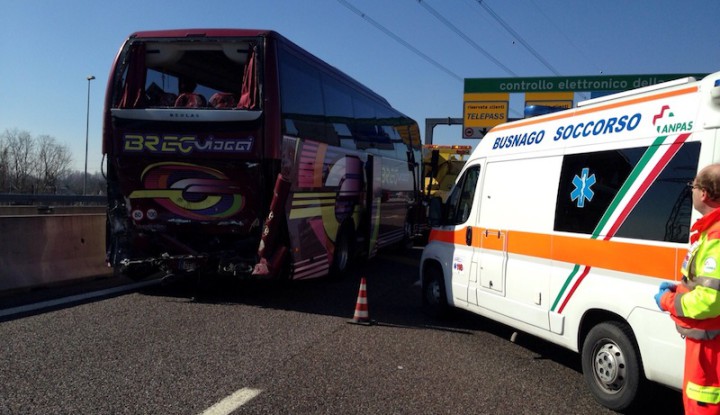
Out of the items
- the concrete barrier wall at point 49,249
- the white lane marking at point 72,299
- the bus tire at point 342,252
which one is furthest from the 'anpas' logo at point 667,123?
the concrete barrier wall at point 49,249

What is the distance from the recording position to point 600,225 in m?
4.74

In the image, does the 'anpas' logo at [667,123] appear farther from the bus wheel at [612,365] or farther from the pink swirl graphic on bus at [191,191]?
the pink swirl graphic on bus at [191,191]

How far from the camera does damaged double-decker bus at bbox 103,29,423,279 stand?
8.05 metres

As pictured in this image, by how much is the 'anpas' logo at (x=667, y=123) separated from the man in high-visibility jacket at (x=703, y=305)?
128cm

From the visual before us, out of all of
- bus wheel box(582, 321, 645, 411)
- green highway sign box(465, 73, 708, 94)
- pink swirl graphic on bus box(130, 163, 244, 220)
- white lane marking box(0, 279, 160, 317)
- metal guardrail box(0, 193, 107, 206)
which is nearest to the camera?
bus wheel box(582, 321, 645, 411)

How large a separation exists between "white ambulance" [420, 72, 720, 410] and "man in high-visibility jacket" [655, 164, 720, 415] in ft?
3.29

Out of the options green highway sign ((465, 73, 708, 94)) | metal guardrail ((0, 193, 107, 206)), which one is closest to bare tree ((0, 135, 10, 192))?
metal guardrail ((0, 193, 107, 206))

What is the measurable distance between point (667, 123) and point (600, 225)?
3.14ft

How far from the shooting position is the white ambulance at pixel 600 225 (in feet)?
13.2

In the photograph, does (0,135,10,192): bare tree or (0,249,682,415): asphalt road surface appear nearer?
(0,249,682,415): asphalt road surface

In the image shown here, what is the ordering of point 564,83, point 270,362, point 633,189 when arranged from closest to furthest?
1. point 633,189
2. point 270,362
3. point 564,83

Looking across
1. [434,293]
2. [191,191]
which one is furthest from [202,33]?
[434,293]

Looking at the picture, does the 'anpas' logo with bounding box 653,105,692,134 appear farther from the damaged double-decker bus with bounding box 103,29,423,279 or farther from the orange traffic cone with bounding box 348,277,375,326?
the damaged double-decker bus with bounding box 103,29,423,279

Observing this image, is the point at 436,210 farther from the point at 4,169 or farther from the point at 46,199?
the point at 4,169
